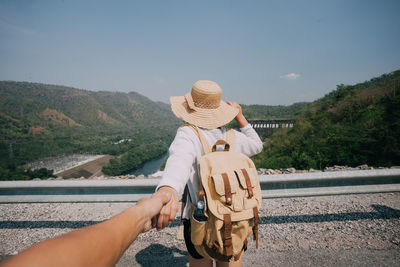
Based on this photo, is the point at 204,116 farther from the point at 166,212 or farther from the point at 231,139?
the point at 166,212

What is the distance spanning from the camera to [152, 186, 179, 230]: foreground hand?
940 millimetres

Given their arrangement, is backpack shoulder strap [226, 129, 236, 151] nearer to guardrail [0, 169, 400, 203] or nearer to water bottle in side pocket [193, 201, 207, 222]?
water bottle in side pocket [193, 201, 207, 222]

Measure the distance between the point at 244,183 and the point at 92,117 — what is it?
503 ft

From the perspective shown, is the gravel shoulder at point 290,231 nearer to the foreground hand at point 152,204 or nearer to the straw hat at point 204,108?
the foreground hand at point 152,204

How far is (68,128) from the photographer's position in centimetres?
10475

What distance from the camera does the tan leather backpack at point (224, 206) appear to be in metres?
1.07

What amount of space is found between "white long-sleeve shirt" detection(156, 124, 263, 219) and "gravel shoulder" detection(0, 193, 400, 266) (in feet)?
3.56

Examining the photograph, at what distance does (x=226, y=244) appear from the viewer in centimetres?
107

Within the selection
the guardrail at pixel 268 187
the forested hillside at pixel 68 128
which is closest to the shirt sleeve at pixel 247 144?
the guardrail at pixel 268 187

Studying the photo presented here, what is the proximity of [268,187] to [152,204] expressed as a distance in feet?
5.92

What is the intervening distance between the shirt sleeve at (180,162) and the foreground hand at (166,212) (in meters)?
0.03

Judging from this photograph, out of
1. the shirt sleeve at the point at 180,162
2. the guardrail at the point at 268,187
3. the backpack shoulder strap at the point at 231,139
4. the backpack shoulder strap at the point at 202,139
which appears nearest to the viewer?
the shirt sleeve at the point at 180,162

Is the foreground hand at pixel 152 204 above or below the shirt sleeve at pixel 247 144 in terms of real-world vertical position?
below

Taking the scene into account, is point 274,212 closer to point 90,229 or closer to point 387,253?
point 387,253
